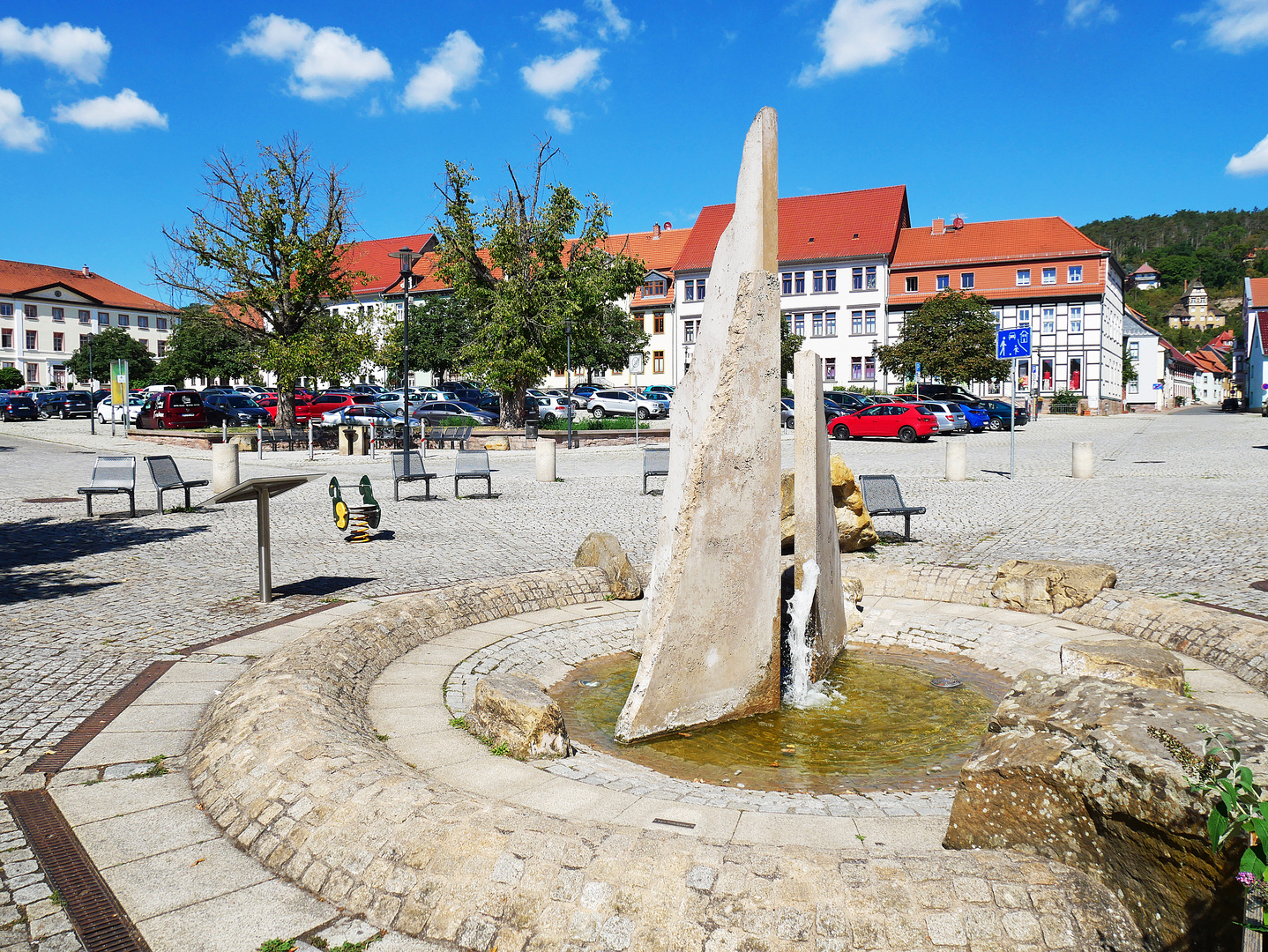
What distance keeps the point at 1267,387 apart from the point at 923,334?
34.7 m

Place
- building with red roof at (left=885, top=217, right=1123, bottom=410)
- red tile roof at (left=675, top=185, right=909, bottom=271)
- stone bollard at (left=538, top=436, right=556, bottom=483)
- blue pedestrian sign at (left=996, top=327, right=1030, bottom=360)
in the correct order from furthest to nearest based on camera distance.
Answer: red tile roof at (left=675, top=185, right=909, bottom=271)
building with red roof at (left=885, top=217, right=1123, bottom=410)
stone bollard at (left=538, top=436, right=556, bottom=483)
blue pedestrian sign at (left=996, top=327, right=1030, bottom=360)

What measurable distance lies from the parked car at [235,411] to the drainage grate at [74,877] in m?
36.2

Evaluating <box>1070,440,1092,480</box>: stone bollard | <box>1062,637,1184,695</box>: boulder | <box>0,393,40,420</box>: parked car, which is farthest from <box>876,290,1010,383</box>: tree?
<box>1062,637,1184,695</box>: boulder

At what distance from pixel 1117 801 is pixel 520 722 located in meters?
2.83

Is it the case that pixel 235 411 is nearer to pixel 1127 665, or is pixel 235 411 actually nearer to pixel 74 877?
pixel 74 877

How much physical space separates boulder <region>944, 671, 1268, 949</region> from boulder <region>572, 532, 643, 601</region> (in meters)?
4.88

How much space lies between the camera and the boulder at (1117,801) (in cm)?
273

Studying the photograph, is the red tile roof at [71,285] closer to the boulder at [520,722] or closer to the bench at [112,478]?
the bench at [112,478]

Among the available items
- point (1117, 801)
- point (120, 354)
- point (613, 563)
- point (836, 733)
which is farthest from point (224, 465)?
point (120, 354)

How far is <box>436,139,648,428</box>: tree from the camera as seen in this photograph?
3406 centimetres

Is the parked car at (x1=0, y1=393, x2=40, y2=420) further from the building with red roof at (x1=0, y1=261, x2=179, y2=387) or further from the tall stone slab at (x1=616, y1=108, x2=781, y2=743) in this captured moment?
the tall stone slab at (x1=616, y1=108, x2=781, y2=743)

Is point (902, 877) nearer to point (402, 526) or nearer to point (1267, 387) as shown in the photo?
point (402, 526)

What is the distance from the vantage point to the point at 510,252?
3450 centimetres

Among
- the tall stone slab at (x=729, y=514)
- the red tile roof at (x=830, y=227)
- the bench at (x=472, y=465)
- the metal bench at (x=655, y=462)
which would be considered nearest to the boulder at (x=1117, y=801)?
the tall stone slab at (x=729, y=514)
